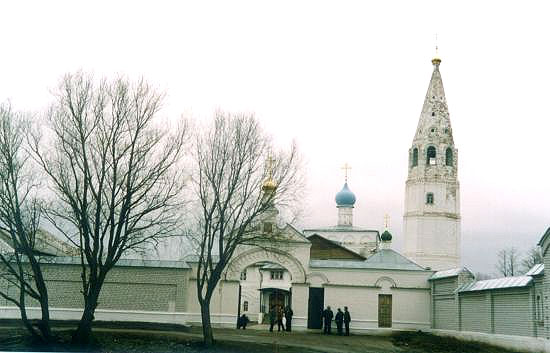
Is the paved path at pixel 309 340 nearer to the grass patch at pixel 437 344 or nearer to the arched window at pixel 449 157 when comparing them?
the grass patch at pixel 437 344

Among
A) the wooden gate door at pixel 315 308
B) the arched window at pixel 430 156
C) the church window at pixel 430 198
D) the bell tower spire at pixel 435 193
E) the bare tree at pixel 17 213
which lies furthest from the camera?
the arched window at pixel 430 156

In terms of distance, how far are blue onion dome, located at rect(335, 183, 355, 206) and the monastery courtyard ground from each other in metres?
34.0

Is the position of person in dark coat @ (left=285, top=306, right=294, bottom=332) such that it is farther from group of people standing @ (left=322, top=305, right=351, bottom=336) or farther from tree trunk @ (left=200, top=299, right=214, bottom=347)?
tree trunk @ (left=200, top=299, right=214, bottom=347)

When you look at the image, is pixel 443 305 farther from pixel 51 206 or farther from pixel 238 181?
pixel 51 206

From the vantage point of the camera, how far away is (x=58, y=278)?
83.3ft

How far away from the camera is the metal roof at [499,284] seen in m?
18.5

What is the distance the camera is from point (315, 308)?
88.3 feet

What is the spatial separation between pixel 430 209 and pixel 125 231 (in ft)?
96.0

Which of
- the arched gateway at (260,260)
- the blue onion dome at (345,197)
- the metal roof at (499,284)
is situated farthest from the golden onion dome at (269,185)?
the blue onion dome at (345,197)

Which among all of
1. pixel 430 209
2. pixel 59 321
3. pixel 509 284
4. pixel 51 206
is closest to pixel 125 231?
pixel 51 206

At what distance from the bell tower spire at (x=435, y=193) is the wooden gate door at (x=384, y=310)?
667 inches

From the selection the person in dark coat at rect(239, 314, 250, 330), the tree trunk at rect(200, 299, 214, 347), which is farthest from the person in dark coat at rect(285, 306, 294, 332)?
the tree trunk at rect(200, 299, 214, 347)

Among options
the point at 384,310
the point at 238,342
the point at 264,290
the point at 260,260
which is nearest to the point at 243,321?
the point at 260,260

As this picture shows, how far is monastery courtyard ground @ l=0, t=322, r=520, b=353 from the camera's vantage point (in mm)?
Result: 17891
